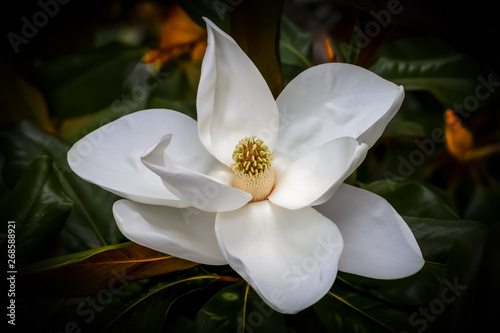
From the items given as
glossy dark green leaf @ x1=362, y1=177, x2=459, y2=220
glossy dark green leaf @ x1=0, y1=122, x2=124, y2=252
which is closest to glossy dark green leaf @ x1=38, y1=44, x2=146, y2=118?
glossy dark green leaf @ x1=0, y1=122, x2=124, y2=252

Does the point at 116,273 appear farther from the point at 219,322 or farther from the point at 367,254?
the point at 367,254

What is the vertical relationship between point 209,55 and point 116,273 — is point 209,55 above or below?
above

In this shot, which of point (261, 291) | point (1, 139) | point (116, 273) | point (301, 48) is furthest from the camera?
point (301, 48)

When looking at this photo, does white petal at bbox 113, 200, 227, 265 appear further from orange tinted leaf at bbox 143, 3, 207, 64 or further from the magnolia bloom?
orange tinted leaf at bbox 143, 3, 207, 64

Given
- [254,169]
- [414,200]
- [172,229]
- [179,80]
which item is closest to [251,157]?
[254,169]

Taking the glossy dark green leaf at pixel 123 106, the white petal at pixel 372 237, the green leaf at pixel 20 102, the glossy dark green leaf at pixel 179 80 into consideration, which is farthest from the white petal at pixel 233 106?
the green leaf at pixel 20 102

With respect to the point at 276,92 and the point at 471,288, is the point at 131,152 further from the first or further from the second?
the point at 471,288

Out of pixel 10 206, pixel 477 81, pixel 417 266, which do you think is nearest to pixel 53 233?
pixel 10 206
